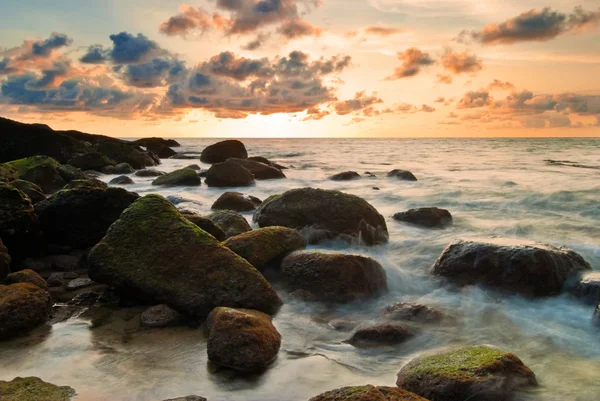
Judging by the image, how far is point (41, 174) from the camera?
14133 millimetres

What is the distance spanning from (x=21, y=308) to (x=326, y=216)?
5.32m

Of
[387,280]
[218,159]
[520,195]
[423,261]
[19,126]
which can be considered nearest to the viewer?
[387,280]

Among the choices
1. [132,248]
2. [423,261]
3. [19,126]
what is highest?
[19,126]

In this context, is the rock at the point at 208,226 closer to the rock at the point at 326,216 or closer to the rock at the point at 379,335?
the rock at the point at 326,216

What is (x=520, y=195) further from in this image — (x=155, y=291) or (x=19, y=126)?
(x=19, y=126)

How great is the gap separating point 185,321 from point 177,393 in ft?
4.85

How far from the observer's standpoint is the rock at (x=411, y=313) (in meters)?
5.79

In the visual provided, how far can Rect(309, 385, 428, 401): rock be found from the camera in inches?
131

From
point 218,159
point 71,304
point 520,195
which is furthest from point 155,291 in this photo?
point 218,159

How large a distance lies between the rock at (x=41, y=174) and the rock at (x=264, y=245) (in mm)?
9308

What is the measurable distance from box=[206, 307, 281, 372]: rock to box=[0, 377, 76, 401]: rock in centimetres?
125

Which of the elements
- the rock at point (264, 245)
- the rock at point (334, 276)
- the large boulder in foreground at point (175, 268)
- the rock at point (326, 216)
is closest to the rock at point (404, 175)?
the rock at point (326, 216)

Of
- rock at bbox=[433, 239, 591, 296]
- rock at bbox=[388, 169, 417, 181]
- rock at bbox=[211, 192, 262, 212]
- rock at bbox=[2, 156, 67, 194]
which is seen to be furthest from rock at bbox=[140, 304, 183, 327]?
rock at bbox=[388, 169, 417, 181]

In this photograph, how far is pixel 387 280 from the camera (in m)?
7.12
